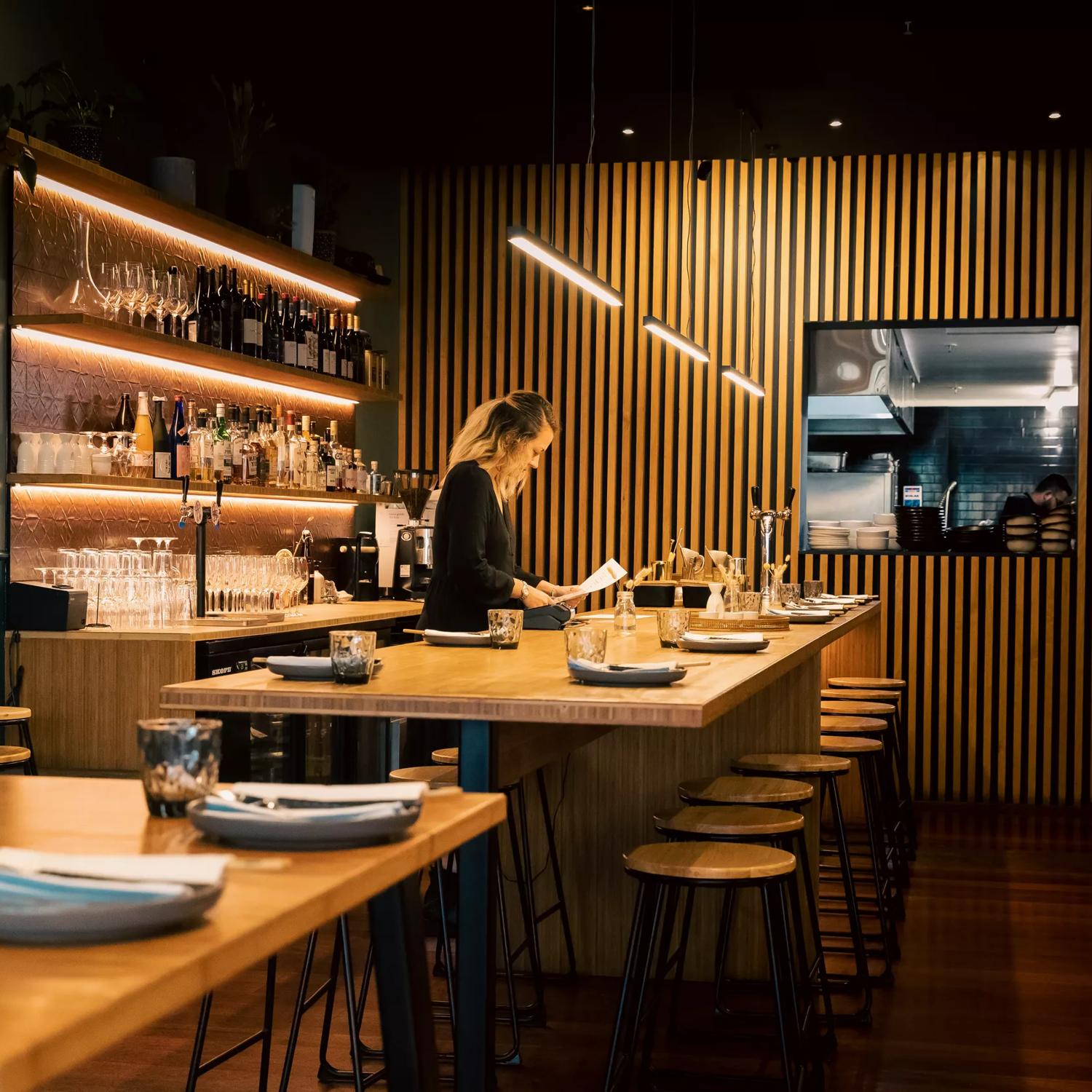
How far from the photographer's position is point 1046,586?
24.0ft

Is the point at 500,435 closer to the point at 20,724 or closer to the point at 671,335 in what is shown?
the point at 671,335

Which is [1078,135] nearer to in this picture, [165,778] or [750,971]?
[750,971]

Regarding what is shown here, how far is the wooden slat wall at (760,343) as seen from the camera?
733cm

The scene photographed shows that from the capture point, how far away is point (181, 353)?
5.60 meters

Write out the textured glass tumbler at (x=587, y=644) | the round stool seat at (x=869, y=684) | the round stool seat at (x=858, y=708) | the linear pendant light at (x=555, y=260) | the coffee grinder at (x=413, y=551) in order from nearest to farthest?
the textured glass tumbler at (x=587, y=644) < the linear pendant light at (x=555, y=260) < the round stool seat at (x=858, y=708) < the round stool seat at (x=869, y=684) < the coffee grinder at (x=413, y=551)

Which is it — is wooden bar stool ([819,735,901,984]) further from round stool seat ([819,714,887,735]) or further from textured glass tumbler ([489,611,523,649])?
textured glass tumbler ([489,611,523,649])

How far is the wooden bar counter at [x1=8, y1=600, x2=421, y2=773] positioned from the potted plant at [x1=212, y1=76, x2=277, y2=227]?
6.89 feet

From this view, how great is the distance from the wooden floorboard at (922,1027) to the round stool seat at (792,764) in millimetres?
657

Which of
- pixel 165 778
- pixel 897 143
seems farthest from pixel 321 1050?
pixel 897 143

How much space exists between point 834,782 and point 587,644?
1.32m

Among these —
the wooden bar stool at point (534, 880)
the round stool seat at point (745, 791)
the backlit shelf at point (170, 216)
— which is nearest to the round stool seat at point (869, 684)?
the wooden bar stool at point (534, 880)

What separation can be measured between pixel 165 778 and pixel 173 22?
4943mm

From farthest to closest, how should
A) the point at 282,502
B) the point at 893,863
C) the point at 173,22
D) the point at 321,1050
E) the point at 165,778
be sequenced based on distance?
the point at 282,502 < the point at 173,22 < the point at 893,863 < the point at 321,1050 < the point at 165,778

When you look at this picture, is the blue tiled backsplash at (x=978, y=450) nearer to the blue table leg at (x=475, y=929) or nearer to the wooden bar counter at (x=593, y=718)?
the wooden bar counter at (x=593, y=718)
